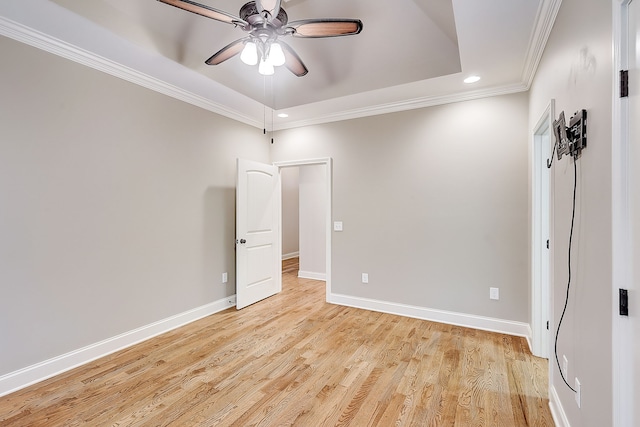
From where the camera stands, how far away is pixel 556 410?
180cm

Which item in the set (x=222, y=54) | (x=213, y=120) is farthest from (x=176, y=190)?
(x=222, y=54)

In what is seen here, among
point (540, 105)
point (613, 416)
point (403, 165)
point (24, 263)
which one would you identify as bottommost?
point (613, 416)

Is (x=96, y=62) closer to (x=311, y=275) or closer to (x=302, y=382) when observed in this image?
(x=302, y=382)

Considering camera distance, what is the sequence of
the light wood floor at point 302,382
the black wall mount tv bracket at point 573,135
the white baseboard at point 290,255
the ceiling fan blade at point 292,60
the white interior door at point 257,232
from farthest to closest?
1. the white baseboard at point 290,255
2. the white interior door at point 257,232
3. the ceiling fan blade at point 292,60
4. the light wood floor at point 302,382
5. the black wall mount tv bracket at point 573,135

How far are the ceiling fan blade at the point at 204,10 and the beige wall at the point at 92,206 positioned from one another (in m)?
1.42

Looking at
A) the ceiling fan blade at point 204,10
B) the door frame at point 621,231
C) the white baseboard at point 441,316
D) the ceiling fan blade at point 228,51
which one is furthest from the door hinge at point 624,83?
the white baseboard at point 441,316

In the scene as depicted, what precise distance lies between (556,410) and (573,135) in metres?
1.64

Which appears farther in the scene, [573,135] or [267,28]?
[267,28]

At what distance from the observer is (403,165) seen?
362 centimetres

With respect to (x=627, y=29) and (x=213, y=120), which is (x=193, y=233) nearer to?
(x=213, y=120)

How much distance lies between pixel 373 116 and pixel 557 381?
3136 millimetres

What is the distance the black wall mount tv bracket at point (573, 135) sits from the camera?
4.50 feet

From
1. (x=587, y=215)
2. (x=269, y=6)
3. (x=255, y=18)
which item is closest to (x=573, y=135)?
(x=587, y=215)

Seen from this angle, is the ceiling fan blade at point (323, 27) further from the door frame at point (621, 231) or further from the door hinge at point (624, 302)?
the door hinge at point (624, 302)
